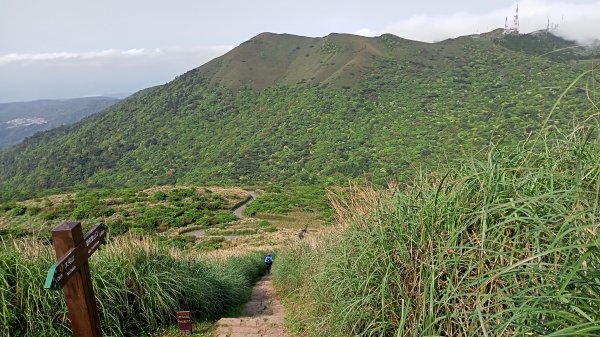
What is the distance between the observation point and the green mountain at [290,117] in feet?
227

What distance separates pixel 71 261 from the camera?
115 inches

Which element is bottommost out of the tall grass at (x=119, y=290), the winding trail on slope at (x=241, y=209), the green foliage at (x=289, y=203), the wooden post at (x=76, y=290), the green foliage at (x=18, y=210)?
the winding trail on slope at (x=241, y=209)

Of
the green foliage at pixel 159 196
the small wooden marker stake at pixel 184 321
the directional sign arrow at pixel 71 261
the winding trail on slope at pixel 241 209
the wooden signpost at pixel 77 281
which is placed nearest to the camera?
the directional sign arrow at pixel 71 261

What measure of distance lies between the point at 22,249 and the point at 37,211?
3334 centimetres

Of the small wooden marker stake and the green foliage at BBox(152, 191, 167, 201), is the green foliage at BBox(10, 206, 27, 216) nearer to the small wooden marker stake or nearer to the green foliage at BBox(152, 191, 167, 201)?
the green foliage at BBox(152, 191, 167, 201)

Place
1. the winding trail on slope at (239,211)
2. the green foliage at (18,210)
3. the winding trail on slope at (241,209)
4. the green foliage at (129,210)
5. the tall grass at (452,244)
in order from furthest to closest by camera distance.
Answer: the winding trail on slope at (241,209)
the green foliage at (18,210)
the winding trail on slope at (239,211)
the green foliage at (129,210)
the tall grass at (452,244)

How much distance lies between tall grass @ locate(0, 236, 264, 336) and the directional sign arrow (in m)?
1.51

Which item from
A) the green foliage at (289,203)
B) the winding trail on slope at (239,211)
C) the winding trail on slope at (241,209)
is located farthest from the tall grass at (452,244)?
the winding trail on slope at (241,209)

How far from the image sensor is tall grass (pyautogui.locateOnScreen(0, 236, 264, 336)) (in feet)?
13.8

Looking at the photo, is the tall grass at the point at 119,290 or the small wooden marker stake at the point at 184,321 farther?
the small wooden marker stake at the point at 184,321

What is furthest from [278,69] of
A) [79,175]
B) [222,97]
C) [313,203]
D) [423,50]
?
[313,203]

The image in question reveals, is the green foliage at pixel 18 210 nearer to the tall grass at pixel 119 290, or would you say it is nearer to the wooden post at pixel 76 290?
the tall grass at pixel 119 290

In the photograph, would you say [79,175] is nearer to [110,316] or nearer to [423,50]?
[110,316]

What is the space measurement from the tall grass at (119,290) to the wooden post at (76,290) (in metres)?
1.47
